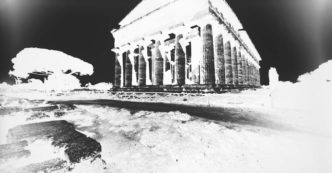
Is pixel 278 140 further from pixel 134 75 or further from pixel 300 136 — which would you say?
pixel 134 75

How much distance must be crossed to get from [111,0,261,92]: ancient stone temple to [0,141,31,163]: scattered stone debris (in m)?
9.08

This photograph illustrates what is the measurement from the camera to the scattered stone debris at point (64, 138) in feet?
7.15

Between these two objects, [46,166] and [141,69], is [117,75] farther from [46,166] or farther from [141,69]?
[46,166]

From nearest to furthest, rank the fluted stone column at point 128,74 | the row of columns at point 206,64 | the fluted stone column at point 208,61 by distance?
the fluted stone column at point 208,61 < the row of columns at point 206,64 < the fluted stone column at point 128,74

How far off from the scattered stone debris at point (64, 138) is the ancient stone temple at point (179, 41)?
27.5 feet

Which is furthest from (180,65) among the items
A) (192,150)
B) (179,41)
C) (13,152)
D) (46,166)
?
(46,166)

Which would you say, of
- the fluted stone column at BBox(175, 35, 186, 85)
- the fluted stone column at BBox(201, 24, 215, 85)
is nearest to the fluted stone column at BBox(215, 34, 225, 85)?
the fluted stone column at BBox(201, 24, 215, 85)

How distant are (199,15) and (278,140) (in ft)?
36.2

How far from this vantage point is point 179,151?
8.18 ft

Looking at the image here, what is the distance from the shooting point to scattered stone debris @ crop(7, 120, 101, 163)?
218cm

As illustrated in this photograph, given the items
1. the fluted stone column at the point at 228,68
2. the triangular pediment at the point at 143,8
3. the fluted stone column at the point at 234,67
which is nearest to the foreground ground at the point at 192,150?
the fluted stone column at the point at 228,68

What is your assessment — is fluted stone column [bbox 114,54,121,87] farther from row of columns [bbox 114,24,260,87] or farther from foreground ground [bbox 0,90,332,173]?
foreground ground [bbox 0,90,332,173]

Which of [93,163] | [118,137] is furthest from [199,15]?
[93,163]

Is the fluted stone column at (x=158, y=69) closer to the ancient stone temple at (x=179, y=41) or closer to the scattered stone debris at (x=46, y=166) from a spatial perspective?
the ancient stone temple at (x=179, y=41)
